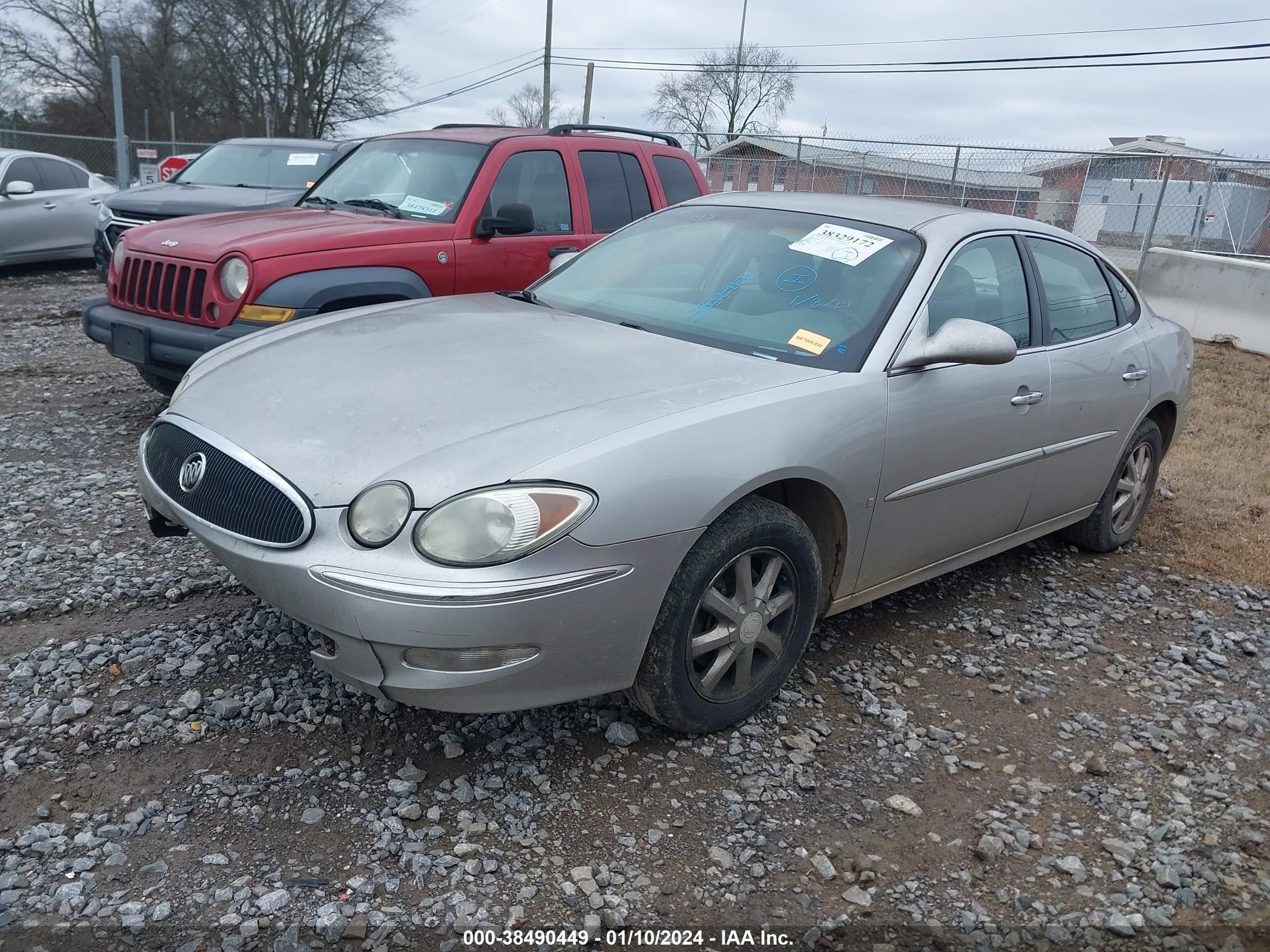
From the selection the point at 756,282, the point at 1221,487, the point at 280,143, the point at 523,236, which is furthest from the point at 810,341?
the point at 280,143

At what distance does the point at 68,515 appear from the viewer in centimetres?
460

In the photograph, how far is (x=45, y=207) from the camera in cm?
1192

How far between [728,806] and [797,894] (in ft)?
1.21

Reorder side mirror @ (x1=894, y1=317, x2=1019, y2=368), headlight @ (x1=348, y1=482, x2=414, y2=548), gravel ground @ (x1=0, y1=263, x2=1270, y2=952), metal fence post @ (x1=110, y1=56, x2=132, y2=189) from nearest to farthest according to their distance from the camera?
gravel ground @ (x1=0, y1=263, x2=1270, y2=952) → headlight @ (x1=348, y1=482, x2=414, y2=548) → side mirror @ (x1=894, y1=317, x2=1019, y2=368) → metal fence post @ (x1=110, y1=56, x2=132, y2=189)

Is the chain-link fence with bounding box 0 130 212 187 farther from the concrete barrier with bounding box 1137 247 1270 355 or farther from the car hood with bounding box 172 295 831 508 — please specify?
the car hood with bounding box 172 295 831 508

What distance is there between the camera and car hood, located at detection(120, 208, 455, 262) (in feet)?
17.5

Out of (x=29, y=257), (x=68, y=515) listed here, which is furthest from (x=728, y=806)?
(x=29, y=257)

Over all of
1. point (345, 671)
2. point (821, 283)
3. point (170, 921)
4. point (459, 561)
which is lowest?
point (170, 921)

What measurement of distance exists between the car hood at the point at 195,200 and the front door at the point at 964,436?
6872 mm

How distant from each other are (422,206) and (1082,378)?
3871 millimetres

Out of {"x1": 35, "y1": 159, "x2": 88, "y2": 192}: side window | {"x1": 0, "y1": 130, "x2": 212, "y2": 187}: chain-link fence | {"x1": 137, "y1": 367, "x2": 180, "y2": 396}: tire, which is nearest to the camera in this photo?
{"x1": 137, "y1": 367, "x2": 180, "y2": 396}: tire

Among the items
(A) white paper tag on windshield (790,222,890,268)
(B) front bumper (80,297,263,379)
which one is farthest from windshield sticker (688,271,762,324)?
(B) front bumper (80,297,263,379)

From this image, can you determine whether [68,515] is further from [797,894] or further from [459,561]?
[797,894]

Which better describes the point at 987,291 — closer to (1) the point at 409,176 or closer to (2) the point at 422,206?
(2) the point at 422,206
